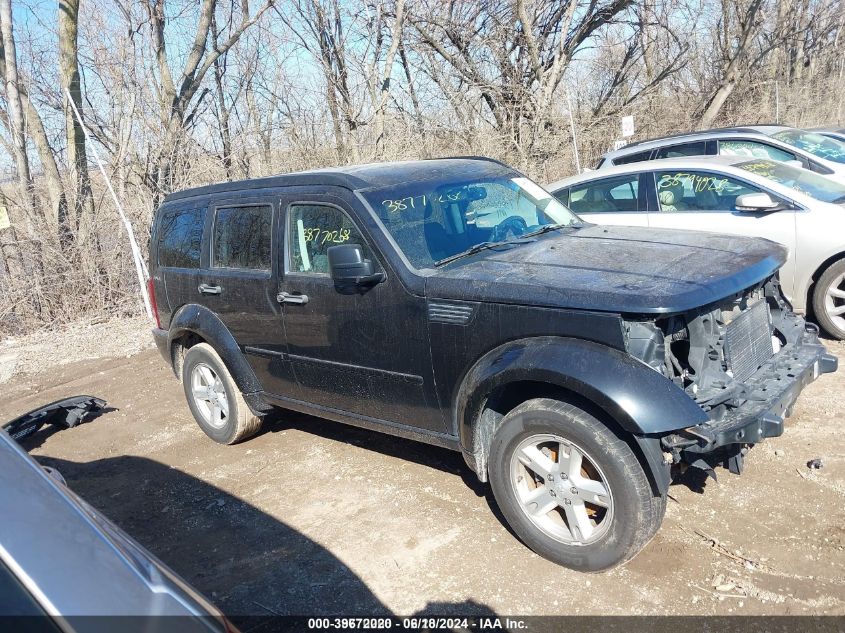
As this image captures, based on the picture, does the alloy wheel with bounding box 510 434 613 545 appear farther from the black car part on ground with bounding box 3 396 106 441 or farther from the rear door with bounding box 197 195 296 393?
the black car part on ground with bounding box 3 396 106 441

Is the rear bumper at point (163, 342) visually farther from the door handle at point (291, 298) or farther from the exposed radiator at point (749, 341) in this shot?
the exposed radiator at point (749, 341)

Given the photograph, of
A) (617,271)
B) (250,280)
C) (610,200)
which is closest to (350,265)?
(250,280)

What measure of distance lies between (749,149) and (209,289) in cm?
842

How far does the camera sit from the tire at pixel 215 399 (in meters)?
5.45

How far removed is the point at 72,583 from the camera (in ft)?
4.78

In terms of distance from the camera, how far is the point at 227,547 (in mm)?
4145

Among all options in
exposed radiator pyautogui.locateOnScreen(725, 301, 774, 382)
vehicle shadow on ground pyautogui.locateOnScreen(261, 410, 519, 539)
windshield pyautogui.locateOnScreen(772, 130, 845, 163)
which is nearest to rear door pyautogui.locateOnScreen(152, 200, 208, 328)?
vehicle shadow on ground pyautogui.locateOnScreen(261, 410, 519, 539)

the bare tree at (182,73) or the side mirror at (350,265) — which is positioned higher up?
the bare tree at (182,73)

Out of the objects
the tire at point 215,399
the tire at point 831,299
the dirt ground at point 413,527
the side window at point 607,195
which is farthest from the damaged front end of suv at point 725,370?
the side window at point 607,195

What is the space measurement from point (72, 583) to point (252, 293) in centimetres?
357

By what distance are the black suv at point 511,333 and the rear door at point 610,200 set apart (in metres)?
2.65

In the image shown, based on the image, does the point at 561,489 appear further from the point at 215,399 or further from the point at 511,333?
the point at 215,399

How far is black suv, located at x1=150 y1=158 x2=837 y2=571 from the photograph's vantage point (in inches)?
125

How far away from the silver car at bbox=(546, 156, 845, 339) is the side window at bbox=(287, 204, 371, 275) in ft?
12.5
